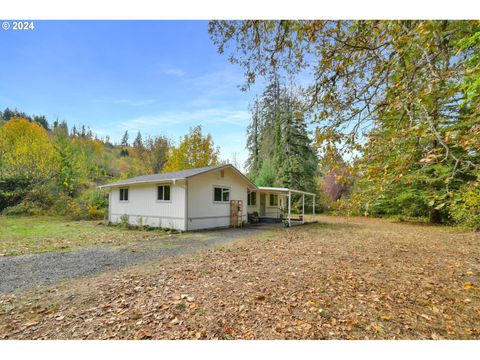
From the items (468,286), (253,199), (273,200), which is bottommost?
(468,286)

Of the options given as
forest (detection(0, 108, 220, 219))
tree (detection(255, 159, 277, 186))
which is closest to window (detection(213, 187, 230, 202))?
tree (detection(255, 159, 277, 186))

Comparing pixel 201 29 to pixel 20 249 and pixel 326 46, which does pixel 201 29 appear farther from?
pixel 20 249

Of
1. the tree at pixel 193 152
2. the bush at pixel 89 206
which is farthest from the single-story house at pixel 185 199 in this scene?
the tree at pixel 193 152

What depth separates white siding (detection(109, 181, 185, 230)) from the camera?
11172 mm

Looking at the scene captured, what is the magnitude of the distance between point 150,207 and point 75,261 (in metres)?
6.66

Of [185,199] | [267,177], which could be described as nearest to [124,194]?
[185,199]

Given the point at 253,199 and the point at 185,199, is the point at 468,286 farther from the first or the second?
the point at 253,199

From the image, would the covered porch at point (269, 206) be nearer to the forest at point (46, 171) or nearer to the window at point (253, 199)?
the window at point (253, 199)

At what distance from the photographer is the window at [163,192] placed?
1176 cm

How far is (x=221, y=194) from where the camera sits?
13.1 meters

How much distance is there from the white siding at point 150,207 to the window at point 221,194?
2.10 m

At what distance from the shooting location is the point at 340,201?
3.32 m

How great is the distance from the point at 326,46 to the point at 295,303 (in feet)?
12.4

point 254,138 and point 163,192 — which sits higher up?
point 254,138
